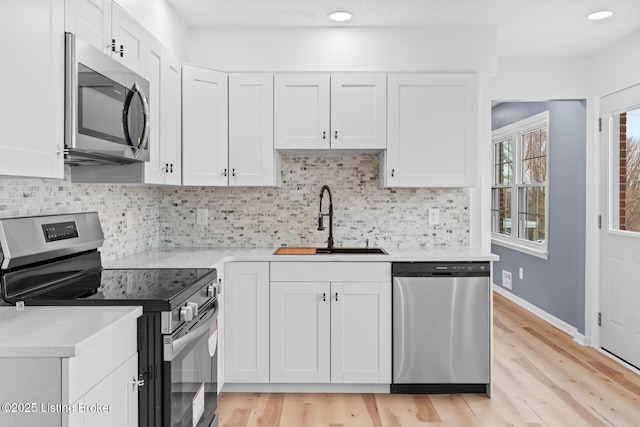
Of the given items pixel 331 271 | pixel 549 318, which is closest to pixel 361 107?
pixel 331 271

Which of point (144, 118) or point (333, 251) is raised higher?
point (144, 118)

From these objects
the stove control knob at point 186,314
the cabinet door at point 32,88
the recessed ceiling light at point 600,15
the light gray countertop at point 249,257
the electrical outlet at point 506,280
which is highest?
the recessed ceiling light at point 600,15

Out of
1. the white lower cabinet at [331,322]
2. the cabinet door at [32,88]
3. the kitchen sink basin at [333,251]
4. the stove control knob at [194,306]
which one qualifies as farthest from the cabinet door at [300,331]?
the cabinet door at [32,88]

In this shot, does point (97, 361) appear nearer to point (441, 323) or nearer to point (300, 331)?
point (300, 331)

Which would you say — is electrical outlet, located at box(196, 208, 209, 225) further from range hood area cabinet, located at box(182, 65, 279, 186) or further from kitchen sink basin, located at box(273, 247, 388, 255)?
kitchen sink basin, located at box(273, 247, 388, 255)

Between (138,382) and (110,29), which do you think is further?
(110,29)

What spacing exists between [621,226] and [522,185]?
1.93 metres

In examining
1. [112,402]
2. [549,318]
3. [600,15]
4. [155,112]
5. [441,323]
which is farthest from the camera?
[549,318]

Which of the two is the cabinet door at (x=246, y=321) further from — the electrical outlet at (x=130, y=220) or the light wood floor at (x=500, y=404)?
the electrical outlet at (x=130, y=220)

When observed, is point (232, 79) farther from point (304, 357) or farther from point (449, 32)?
point (304, 357)

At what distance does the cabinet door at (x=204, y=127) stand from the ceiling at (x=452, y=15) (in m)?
0.40

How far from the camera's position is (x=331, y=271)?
3.09m

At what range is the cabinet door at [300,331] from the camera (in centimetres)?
309

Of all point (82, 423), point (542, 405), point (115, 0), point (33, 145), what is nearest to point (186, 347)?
point (82, 423)
